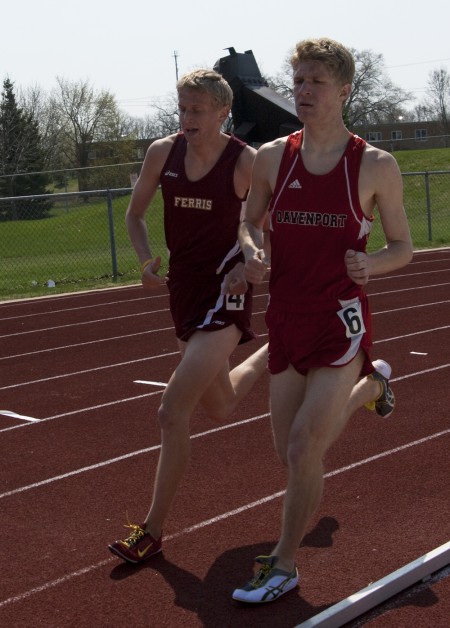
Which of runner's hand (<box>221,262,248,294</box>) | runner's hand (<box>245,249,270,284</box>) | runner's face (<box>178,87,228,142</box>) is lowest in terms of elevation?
runner's hand (<box>221,262,248,294</box>)

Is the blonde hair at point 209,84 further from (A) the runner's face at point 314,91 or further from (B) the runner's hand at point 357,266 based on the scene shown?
(B) the runner's hand at point 357,266

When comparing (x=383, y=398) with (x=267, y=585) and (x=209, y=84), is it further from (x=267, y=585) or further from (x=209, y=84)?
(x=209, y=84)

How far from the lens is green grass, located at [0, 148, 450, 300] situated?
17.4 m

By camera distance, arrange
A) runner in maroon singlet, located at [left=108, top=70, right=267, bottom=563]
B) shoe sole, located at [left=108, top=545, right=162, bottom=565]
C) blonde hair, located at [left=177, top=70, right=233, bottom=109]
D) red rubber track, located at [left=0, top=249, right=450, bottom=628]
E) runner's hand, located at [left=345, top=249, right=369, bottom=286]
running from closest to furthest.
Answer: runner's hand, located at [left=345, top=249, right=369, bottom=286]
red rubber track, located at [left=0, top=249, right=450, bottom=628]
shoe sole, located at [left=108, top=545, right=162, bottom=565]
runner in maroon singlet, located at [left=108, top=70, right=267, bottom=563]
blonde hair, located at [left=177, top=70, right=233, bottom=109]

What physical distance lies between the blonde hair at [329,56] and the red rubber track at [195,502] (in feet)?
6.56

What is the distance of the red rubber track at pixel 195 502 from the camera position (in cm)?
379

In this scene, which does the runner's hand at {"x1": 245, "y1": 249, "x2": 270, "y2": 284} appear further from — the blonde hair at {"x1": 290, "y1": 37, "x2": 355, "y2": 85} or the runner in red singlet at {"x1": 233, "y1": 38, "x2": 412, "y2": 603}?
Answer: the blonde hair at {"x1": 290, "y1": 37, "x2": 355, "y2": 85}

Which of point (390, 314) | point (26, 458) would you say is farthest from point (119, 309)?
point (26, 458)

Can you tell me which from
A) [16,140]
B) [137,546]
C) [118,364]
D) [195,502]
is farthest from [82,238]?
[137,546]

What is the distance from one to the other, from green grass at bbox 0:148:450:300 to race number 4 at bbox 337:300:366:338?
39.7 feet

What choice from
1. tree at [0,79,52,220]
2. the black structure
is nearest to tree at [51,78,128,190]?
tree at [0,79,52,220]

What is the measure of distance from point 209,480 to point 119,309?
7.97 m

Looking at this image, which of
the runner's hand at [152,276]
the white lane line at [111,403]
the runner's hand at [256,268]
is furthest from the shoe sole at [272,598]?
the white lane line at [111,403]

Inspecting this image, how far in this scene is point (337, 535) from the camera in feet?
14.6
